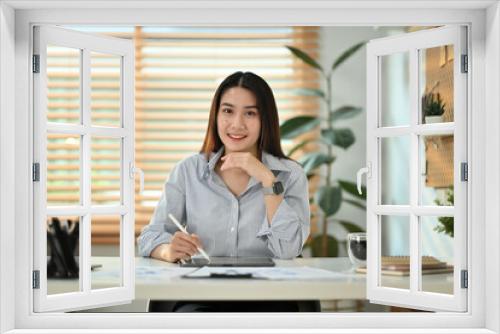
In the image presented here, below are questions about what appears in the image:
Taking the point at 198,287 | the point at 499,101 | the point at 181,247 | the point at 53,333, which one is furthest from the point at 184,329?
the point at 181,247

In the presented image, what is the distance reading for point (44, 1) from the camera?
1.73 meters

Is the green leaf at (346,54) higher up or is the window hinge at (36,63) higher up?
the green leaf at (346,54)

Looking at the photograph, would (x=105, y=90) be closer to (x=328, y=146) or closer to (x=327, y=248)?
(x=328, y=146)

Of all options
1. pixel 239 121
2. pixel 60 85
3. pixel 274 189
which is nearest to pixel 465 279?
pixel 274 189

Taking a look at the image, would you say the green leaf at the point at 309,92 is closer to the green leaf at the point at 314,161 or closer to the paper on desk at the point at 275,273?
the green leaf at the point at 314,161

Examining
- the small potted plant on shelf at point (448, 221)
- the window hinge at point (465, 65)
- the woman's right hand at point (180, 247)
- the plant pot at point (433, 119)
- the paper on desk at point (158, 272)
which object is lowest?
the paper on desk at point (158, 272)

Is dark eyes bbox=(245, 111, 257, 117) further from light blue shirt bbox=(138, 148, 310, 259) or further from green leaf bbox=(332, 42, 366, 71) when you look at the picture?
green leaf bbox=(332, 42, 366, 71)

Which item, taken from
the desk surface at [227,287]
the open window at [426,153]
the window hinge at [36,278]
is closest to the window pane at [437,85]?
the open window at [426,153]

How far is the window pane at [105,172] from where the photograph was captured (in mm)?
4426

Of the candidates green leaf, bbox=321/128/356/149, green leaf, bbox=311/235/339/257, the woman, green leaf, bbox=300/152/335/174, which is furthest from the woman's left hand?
green leaf, bbox=311/235/339/257

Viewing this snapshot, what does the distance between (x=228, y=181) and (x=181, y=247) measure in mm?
419

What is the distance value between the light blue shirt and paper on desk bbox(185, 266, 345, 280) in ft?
0.65

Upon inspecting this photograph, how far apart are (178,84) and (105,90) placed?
475mm

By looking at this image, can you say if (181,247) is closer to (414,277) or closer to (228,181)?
(228,181)
